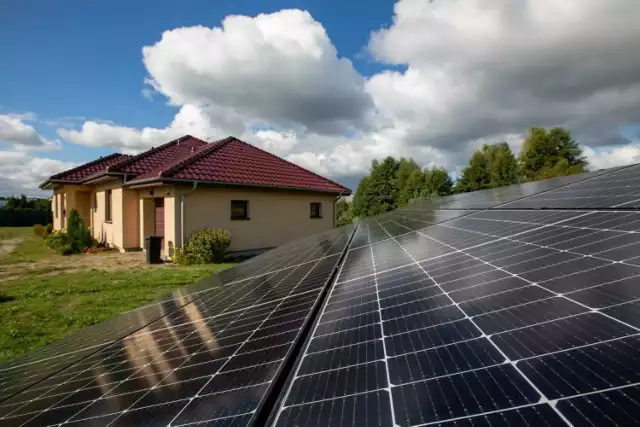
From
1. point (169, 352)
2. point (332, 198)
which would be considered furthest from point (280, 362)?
point (332, 198)

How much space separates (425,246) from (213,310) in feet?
8.62

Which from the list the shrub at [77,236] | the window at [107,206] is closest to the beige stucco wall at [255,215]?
the shrub at [77,236]

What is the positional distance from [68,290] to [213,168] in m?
8.49

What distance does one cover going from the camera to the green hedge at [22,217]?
45844mm

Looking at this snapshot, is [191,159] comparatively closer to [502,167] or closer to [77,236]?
[77,236]

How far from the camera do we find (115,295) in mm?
9992

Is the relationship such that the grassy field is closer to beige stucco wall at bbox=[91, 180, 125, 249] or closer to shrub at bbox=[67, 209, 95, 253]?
beige stucco wall at bbox=[91, 180, 125, 249]

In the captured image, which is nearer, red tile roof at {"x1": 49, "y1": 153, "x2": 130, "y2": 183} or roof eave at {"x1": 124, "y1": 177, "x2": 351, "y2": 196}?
roof eave at {"x1": 124, "y1": 177, "x2": 351, "y2": 196}

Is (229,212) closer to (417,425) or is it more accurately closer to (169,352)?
(169,352)

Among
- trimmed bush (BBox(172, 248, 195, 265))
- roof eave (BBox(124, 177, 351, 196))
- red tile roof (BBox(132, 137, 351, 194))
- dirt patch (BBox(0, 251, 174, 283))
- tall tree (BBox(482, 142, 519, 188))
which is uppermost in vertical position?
tall tree (BBox(482, 142, 519, 188))

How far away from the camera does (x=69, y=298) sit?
385 inches

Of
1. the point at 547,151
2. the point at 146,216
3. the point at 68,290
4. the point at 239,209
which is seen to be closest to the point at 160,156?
the point at 146,216

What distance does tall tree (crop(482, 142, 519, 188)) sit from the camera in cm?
4853

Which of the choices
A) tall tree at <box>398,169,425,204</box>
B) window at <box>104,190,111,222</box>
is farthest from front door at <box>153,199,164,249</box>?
tall tree at <box>398,169,425,204</box>
